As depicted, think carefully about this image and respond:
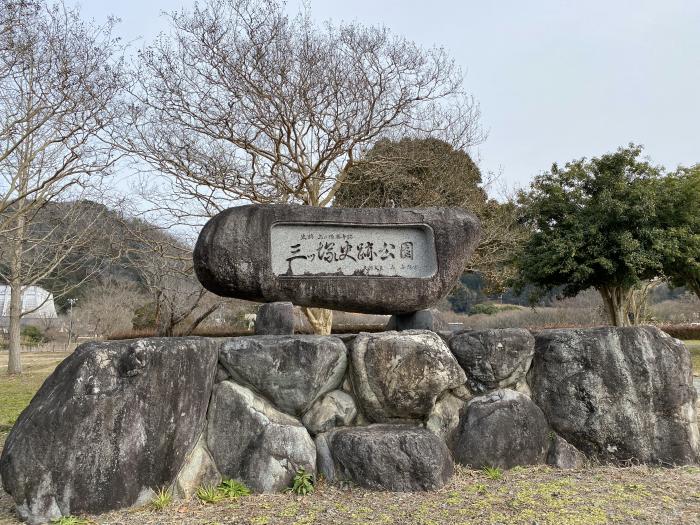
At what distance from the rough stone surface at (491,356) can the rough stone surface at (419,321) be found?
55 centimetres

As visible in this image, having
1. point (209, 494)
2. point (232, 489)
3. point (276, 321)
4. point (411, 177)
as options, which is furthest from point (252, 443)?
point (411, 177)

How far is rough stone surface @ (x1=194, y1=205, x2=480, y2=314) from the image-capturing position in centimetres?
455

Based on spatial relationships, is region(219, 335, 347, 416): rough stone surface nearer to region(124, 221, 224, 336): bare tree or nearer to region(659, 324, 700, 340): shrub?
region(124, 221, 224, 336): bare tree

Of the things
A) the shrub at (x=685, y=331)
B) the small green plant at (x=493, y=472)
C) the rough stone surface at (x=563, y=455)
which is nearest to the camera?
the small green plant at (x=493, y=472)

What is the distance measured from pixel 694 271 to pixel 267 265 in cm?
1443

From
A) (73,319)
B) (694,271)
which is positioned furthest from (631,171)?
(73,319)

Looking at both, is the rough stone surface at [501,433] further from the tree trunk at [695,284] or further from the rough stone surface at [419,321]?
the tree trunk at [695,284]

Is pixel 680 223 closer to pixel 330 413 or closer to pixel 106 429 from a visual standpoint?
pixel 330 413

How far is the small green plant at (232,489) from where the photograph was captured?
356 centimetres

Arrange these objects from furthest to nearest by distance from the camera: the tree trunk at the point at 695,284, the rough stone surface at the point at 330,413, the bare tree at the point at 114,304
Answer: the bare tree at the point at 114,304 < the tree trunk at the point at 695,284 < the rough stone surface at the point at 330,413

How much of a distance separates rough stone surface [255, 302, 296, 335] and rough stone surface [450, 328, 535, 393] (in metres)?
1.41

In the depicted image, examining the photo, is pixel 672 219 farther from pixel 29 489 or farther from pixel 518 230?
pixel 29 489

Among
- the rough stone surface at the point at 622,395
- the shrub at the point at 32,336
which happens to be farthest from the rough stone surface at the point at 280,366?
the shrub at the point at 32,336

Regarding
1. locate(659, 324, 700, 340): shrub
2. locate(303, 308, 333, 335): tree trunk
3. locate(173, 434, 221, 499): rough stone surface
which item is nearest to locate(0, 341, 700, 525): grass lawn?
locate(173, 434, 221, 499): rough stone surface
